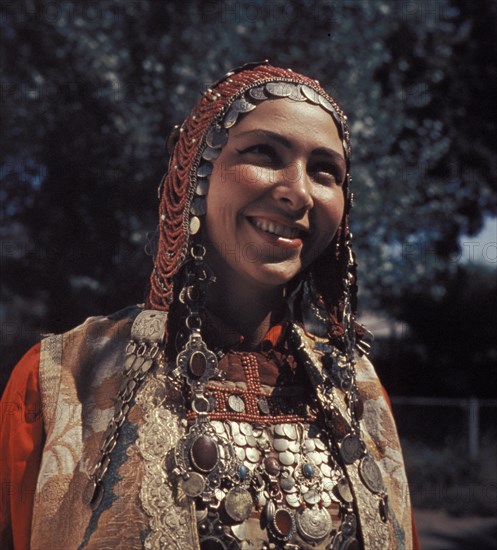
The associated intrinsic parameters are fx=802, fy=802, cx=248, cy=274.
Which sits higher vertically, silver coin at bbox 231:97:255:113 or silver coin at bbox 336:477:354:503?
silver coin at bbox 231:97:255:113

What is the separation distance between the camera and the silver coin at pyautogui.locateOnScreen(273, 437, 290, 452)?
8.09 ft

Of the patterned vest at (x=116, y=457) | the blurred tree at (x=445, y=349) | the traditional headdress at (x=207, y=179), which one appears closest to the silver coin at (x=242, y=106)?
the traditional headdress at (x=207, y=179)

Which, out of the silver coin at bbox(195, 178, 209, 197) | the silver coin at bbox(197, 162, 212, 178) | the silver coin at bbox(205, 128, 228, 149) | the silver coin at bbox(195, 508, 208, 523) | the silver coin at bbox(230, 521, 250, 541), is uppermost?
the silver coin at bbox(205, 128, 228, 149)

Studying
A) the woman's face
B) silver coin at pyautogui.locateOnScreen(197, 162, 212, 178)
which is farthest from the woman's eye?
silver coin at pyautogui.locateOnScreen(197, 162, 212, 178)

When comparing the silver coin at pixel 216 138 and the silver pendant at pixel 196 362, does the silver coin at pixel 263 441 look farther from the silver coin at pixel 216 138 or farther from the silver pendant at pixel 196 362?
the silver coin at pixel 216 138

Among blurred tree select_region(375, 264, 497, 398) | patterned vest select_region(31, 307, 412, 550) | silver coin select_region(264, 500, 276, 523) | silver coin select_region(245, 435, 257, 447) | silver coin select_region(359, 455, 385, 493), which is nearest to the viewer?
patterned vest select_region(31, 307, 412, 550)

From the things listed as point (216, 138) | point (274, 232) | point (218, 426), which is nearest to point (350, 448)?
point (218, 426)

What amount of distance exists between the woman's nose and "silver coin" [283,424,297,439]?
69cm

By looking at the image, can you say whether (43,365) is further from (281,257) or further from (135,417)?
(281,257)

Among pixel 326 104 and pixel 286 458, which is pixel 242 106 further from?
pixel 286 458

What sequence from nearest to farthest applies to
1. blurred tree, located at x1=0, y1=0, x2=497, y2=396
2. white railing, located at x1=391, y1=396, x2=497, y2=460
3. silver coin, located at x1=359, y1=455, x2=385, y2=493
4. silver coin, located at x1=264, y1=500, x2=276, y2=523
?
silver coin, located at x1=264, y1=500, x2=276, y2=523
silver coin, located at x1=359, y1=455, x2=385, y2=493
blurred tree, located at x1=0, y1=0, x2=497, y2=396
white railing, located at x1=391, y1=396, x2=497, y2=460

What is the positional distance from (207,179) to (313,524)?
43.2 inches

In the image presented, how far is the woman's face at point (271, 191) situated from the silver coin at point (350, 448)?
1.81 ft

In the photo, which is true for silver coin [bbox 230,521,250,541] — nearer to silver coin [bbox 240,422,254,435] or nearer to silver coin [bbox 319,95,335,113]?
silver coin [bbox 240,422,254,435]
